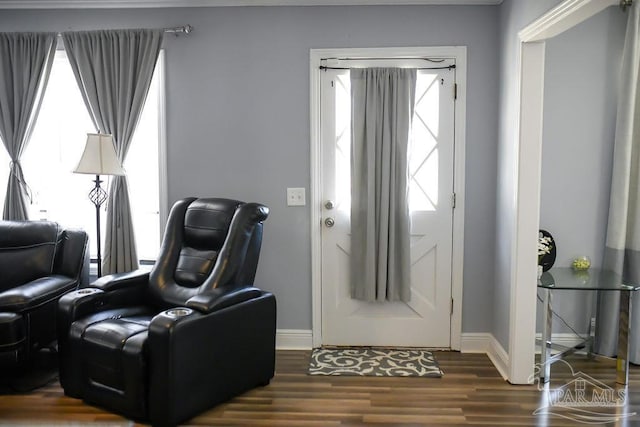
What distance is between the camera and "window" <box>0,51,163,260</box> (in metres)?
4.08

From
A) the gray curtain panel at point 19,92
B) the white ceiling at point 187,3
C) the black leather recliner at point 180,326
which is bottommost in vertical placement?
the black leather recliner at point 180,326

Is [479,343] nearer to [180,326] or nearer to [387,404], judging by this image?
[387,404]

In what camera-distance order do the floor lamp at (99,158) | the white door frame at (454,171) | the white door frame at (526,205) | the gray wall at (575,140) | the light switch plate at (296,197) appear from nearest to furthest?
1. the white door frame at (526,205)
2. the floor lamp at (99,158)
3. the gray wall at (575,140)
4. the white door frame at (454,171)
5. the light switch plate at (296,197)

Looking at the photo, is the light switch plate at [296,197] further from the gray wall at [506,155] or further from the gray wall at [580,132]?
the gray wall at [580,132]

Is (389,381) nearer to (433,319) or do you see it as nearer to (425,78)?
(433,319)

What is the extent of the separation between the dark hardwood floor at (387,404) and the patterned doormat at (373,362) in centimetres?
9

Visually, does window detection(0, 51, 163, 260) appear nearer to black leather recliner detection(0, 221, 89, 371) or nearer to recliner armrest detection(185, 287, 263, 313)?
black leather recliner detection(0, 221, 89, 371)

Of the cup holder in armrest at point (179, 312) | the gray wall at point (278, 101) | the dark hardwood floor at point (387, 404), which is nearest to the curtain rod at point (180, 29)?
the gray wall at point (278, 101)

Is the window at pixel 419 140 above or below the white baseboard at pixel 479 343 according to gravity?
above

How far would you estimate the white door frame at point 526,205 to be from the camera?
3.16m

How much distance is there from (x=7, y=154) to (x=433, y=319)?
11.1ft

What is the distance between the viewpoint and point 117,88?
3.87 metres

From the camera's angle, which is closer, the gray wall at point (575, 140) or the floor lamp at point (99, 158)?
the floor lamp at point (99, 158)

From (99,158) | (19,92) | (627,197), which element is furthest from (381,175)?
(19,92)
